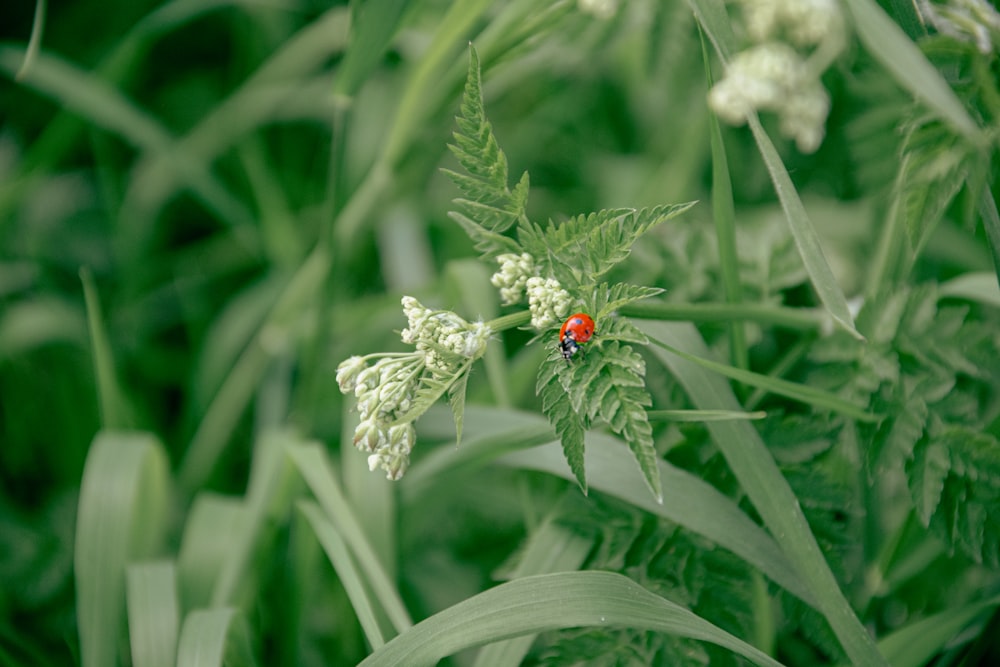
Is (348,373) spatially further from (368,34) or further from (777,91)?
(777,91)

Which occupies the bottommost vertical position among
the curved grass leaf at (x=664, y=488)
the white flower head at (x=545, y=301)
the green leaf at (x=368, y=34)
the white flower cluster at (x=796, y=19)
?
the curved grass leaf at (x=664, y=488)

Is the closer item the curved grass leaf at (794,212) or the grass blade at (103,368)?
the curved grass leaf at (794,212)

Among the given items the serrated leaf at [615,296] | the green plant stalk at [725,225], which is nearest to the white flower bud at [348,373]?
the serrated leaf at [615,296]

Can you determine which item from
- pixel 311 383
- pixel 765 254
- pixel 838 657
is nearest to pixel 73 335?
pixel 311 383

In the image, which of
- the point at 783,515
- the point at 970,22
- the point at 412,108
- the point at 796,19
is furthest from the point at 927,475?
the point at 412,108

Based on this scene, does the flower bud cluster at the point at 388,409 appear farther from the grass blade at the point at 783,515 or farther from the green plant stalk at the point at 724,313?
the grass blade at the point at 783,515

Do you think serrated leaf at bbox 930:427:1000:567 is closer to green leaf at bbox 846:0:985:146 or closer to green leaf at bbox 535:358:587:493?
green leaf at bbox 846:0:985:146

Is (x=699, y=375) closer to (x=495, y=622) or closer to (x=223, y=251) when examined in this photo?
(x=495, y=622)

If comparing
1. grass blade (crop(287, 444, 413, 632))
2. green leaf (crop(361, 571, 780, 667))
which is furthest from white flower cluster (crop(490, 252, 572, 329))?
grass blade (crop(287, 444, 413, 632))
